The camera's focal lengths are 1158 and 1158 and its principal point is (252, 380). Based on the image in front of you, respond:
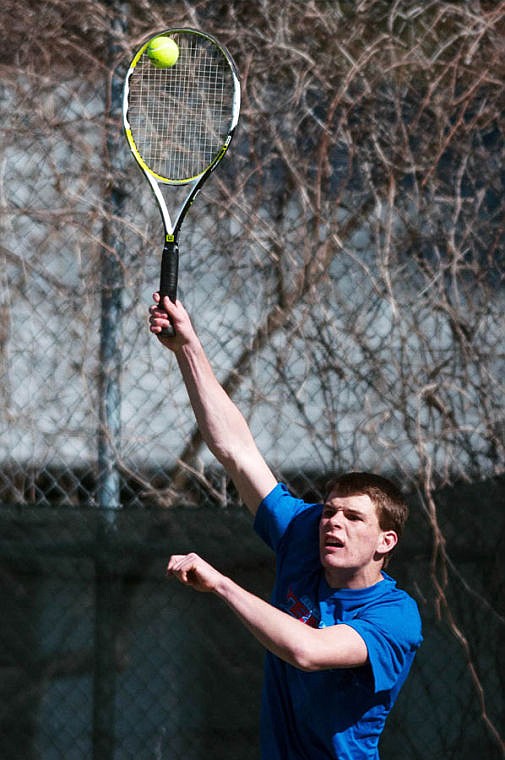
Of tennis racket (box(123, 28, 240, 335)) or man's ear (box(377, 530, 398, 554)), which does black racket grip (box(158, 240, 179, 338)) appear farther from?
tennis racket (box(123, 28, 240, 335))

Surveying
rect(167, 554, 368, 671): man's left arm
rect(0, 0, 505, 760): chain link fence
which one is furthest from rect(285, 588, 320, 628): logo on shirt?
rect(0, 0, 505, 760): chain link fence

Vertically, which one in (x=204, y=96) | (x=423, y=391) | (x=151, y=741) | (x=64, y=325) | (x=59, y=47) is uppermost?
(x=59, y=47)

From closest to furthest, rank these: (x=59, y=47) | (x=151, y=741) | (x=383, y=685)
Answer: (x=383, y=685)
(x=151, y=741)
(x=59, y=47)

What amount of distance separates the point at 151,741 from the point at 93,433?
1115 mm

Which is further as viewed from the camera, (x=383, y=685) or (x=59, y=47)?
(x=59, y=47)

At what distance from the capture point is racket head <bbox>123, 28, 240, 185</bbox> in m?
4.09

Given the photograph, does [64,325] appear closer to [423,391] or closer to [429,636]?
[423,391]

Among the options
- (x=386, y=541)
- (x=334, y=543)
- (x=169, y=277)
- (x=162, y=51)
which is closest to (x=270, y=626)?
(x=334, y=543)

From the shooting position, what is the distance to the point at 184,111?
4262mm

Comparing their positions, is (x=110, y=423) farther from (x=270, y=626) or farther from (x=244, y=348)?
(x=270, y=626)

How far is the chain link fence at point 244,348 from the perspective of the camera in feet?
13.5

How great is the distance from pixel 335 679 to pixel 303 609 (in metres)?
0.17

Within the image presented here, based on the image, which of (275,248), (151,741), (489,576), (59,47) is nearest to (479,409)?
(489,576)

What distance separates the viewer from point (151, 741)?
409 centimetres
